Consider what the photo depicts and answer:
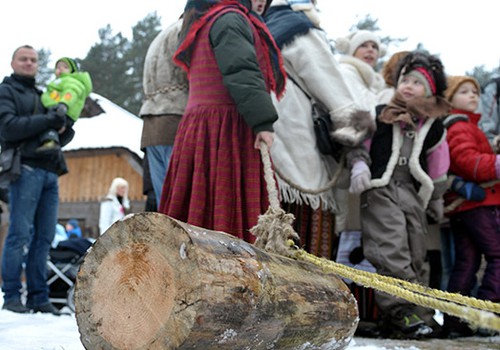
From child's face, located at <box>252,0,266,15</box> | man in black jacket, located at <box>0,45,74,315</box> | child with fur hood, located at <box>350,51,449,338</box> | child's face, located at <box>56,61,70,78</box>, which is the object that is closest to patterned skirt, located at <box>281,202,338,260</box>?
child with fur hood, located at <box>350,51,449,338</box>

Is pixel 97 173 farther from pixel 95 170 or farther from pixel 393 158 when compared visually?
pixel 393 158

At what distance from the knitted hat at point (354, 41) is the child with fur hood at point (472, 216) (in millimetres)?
919

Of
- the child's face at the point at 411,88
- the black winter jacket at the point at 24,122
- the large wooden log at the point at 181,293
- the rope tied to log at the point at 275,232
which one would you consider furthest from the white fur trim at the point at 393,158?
the black winter jacket at the point at 24,122

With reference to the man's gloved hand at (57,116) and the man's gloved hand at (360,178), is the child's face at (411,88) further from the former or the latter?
the man's gloved hand at (57,116)

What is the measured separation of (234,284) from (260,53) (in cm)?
180

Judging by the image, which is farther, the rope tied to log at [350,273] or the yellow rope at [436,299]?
the rope tied to log at [350,273]

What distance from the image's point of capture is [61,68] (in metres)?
5.23

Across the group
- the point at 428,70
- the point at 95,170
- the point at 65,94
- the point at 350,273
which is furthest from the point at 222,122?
the point at 95,170

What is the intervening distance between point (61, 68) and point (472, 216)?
3.55m

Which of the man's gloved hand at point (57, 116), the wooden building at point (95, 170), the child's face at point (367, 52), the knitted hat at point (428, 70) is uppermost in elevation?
the child's face at point (367, 52)

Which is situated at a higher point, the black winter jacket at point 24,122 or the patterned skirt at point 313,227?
the black winter jacket at point 24,122

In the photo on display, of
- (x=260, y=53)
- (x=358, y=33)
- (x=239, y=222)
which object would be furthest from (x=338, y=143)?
(x=358, y=33)

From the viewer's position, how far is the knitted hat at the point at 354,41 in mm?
4680

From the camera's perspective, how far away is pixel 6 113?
4027 mm
